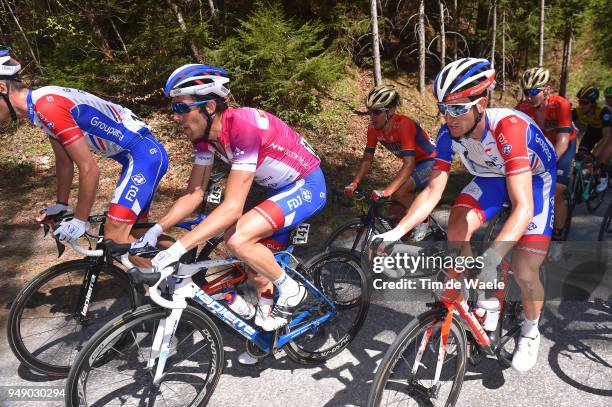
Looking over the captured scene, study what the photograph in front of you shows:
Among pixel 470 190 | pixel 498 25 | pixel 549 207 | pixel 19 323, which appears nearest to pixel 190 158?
pixel 19 323

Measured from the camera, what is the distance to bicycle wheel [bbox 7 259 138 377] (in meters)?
3.46

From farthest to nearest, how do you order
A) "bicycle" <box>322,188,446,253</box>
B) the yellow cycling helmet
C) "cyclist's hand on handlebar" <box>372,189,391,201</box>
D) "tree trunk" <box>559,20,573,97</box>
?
"tree trunk" <box>559,20,573,97</box> → the yellow cycling helmet → "bicycle" <box>322,188,446,253</box> → "cyclist's hand on handlebar" <box>372,189,391,201</box>

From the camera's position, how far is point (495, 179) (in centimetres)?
369

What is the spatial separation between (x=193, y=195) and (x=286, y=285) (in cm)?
116

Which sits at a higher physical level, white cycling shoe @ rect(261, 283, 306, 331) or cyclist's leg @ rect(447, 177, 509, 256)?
cyclist's leg @ rect(447, 177, 509, 256)

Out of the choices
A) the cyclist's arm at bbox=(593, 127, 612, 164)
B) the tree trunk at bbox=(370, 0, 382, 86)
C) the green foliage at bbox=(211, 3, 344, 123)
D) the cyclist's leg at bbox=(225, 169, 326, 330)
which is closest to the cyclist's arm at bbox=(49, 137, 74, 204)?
the cyclist's leg at bbox=(225, 169, 326, 330)

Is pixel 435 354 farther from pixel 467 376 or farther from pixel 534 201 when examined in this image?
pixel 534 201

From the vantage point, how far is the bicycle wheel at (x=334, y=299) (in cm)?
379

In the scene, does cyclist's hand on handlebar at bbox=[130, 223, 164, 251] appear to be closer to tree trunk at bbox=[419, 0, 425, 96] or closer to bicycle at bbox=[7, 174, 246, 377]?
bicycle at bbox=[7, 174, 246, 377]

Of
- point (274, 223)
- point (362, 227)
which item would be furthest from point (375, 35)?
point (274, 223)

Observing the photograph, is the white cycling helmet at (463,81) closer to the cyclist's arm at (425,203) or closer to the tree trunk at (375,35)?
the cyclist's arm at (425,203)

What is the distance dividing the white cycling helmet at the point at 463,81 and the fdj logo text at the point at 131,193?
273 centimetres

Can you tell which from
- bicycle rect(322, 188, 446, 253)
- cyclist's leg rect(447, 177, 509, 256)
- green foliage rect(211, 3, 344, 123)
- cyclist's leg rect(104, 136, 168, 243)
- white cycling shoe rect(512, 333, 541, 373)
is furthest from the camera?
green foliage rect(211, 3, 344, 123)

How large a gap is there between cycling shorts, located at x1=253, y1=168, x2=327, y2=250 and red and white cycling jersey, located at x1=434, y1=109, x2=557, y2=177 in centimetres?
105
